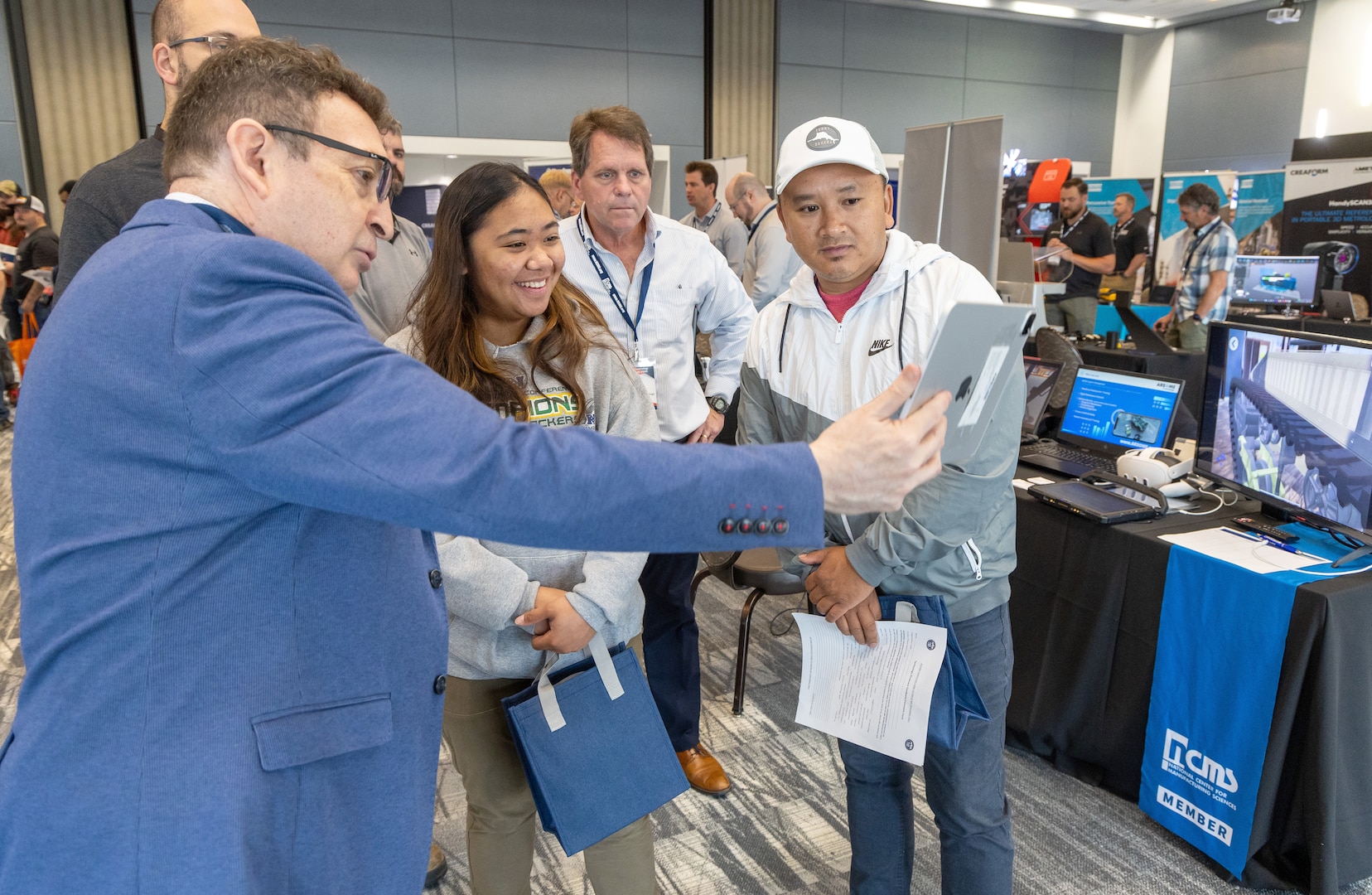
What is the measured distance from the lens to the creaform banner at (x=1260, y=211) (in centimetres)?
940

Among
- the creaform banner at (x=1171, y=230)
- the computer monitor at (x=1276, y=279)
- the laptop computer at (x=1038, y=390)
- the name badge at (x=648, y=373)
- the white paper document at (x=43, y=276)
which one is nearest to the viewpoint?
the name badge at (x=648, y=373)

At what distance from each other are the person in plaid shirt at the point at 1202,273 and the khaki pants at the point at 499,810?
554 cm

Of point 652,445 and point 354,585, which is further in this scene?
point 354,585

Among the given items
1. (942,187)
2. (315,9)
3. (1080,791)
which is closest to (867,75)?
(315,9)

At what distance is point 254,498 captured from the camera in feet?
2.52

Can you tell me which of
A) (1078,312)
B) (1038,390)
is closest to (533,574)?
(1038,390)

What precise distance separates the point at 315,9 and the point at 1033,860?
8.91m

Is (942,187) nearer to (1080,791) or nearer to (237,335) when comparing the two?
(1080,791)

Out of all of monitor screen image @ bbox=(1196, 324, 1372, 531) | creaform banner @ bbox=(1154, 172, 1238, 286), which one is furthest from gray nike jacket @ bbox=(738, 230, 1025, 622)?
creaform banner @ bbox=(1154, 172, 1238, 286)

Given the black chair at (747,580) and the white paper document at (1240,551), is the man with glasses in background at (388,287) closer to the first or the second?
the black chair at (747,580)

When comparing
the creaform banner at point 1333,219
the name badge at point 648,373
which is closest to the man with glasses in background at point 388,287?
the name badge at point 648,373

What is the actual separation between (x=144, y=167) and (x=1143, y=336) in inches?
220

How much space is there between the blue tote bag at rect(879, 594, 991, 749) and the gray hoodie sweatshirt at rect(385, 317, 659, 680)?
0.52m

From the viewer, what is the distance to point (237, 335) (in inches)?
27.0
